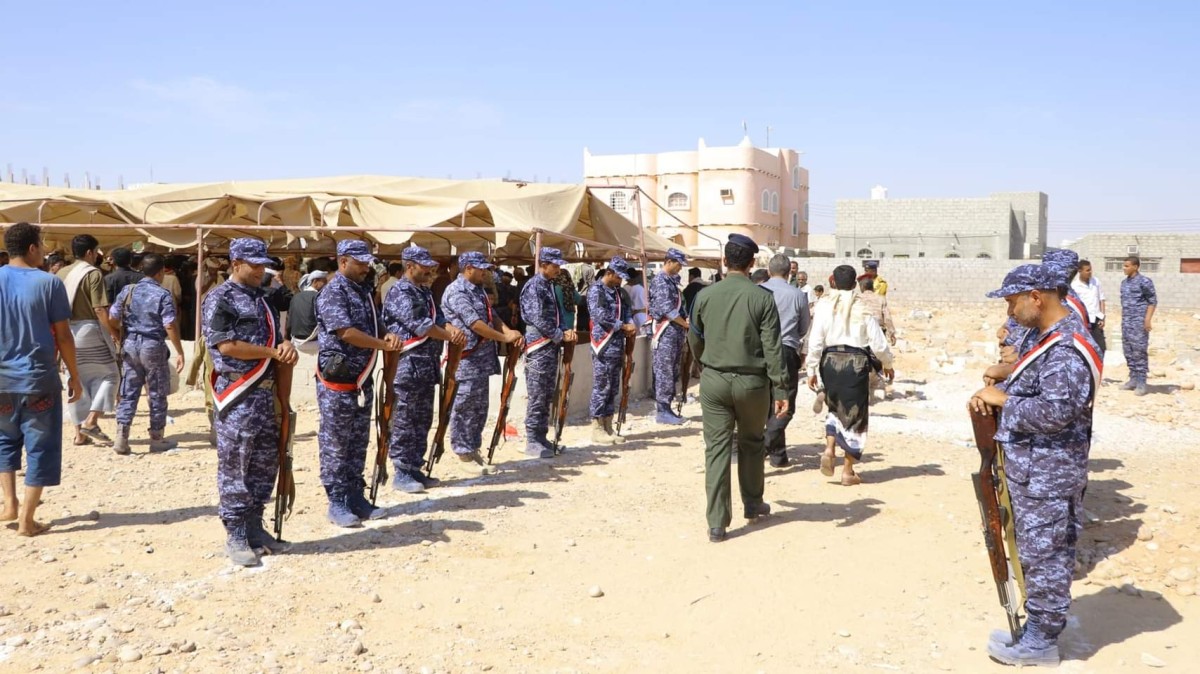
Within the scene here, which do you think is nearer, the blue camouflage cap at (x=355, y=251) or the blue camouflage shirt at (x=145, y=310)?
the blue camouflage cap at (x=355, y=251)

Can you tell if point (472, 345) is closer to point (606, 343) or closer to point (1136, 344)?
point (606, 343)

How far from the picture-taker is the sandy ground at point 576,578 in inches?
155

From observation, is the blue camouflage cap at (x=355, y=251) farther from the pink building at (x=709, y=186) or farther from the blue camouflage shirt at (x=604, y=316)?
the pink building at (x=709, y=186)

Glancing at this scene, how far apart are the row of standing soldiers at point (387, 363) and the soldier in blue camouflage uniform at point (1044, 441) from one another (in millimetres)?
3471

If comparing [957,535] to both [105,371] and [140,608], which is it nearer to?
[140,608]

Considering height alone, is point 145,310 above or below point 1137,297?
above

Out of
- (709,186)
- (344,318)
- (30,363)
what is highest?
(709,186)

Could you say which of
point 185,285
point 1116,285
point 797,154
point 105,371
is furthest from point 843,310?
point 797,154

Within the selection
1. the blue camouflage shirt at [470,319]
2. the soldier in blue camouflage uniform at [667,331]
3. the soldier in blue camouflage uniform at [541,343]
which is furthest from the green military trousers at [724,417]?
the soldier in blue camouflage uniform at [667,331]

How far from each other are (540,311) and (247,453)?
3.34 meters

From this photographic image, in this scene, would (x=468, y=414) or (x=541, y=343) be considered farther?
(x=541, y=343)

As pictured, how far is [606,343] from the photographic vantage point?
28.4 feet

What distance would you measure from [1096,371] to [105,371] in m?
7.44

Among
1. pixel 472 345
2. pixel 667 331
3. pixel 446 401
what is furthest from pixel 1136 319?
pixel 446 401
